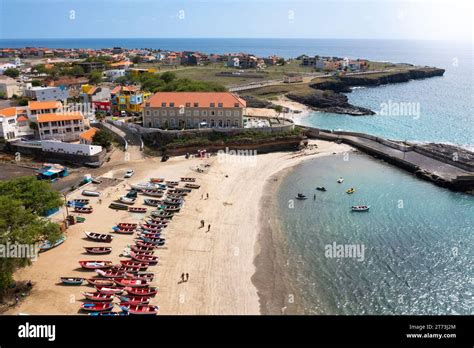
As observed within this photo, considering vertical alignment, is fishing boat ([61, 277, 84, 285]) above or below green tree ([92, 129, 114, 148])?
below

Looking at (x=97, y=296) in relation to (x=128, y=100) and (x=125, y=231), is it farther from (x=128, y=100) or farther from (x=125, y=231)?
(x=128, y=100)

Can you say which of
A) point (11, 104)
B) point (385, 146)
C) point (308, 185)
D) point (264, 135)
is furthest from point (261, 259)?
point (11, 104)

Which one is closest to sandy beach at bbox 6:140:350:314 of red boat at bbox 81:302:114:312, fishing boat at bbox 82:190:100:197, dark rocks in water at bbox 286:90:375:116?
red boat at bbox 81:302:114:312

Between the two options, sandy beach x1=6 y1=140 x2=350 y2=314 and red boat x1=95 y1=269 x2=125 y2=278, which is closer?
sandy beach x1=6 y1=140 x2=350 y2=314

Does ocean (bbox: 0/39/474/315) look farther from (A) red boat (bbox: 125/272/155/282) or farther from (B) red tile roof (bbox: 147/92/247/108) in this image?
(B) red tile roof (bbox: 147/92/247/108)
